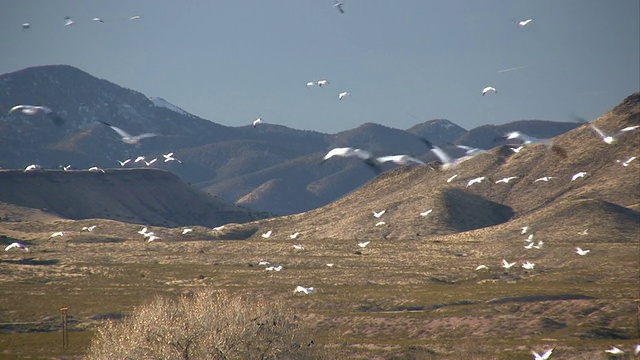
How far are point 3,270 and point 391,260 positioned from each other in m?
58.4

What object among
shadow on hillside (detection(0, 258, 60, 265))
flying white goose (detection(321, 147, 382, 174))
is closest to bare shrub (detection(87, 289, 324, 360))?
flying white goose (detection(321, 147, 382, 174))

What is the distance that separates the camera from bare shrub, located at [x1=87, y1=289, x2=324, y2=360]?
59469 millimetres

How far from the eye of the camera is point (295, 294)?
376ft

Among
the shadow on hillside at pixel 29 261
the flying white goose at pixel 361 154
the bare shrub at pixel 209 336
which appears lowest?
the shadow on hillside at pixel 29 261

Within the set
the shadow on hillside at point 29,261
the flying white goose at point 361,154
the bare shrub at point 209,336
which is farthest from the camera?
the shadow on hillside at point 29,261

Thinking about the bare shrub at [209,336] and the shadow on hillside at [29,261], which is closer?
the bare shrub at [209,336]

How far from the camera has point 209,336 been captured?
195 ft

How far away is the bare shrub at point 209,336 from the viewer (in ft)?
195

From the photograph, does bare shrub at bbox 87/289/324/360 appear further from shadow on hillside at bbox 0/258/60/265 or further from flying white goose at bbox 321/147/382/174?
shadow on hillside at bbox 0/258/60/265

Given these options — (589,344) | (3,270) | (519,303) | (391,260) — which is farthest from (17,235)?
(589,344)

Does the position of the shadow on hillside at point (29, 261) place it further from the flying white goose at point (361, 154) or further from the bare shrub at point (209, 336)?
the flying white goose at point (361, 154)

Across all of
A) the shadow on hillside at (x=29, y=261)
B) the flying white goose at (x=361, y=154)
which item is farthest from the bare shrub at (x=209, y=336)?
the shadow on hillside at (x=29, y=261)

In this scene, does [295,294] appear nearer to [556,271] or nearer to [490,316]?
[490,316]

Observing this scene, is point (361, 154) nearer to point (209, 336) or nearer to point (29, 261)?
point (209, 336)
